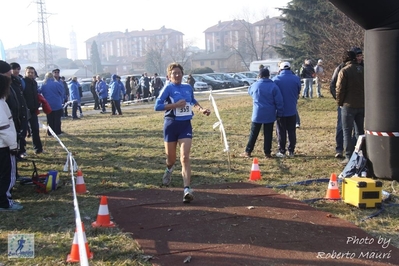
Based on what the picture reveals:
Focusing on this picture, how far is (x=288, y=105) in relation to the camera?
993cm

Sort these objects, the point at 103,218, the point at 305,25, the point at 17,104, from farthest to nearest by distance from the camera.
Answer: the point at 305,25 < the point at 17,104 < the point at 103,218

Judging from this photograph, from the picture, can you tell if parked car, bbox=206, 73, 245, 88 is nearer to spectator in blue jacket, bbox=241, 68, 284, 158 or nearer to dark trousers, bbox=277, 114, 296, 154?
dark trousers, bbox=277, 114, 296, 154

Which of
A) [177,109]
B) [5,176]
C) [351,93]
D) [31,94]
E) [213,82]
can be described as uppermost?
[213,82]

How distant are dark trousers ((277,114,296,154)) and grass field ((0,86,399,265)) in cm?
37

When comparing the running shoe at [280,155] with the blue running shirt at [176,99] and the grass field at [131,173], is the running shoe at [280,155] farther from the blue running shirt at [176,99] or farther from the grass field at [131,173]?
the blue running shirt at [176,99]

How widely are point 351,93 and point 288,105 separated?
5.49 ft

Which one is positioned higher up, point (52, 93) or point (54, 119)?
point (52, 93)

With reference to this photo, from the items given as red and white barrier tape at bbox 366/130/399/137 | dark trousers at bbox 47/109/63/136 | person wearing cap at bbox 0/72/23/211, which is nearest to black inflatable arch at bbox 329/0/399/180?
red and white barrier tape at bbox 366/130/399/137

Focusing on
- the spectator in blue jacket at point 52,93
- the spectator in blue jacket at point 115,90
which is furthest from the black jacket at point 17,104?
the spectator in blue jacket at point 115,90

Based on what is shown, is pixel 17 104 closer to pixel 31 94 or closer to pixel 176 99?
pixel 176 99

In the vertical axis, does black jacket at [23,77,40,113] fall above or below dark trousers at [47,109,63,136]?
above

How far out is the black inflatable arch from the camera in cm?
659

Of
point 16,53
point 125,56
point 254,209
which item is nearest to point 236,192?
point 254,209

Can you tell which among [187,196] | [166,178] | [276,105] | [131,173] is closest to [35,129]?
[131,173]
